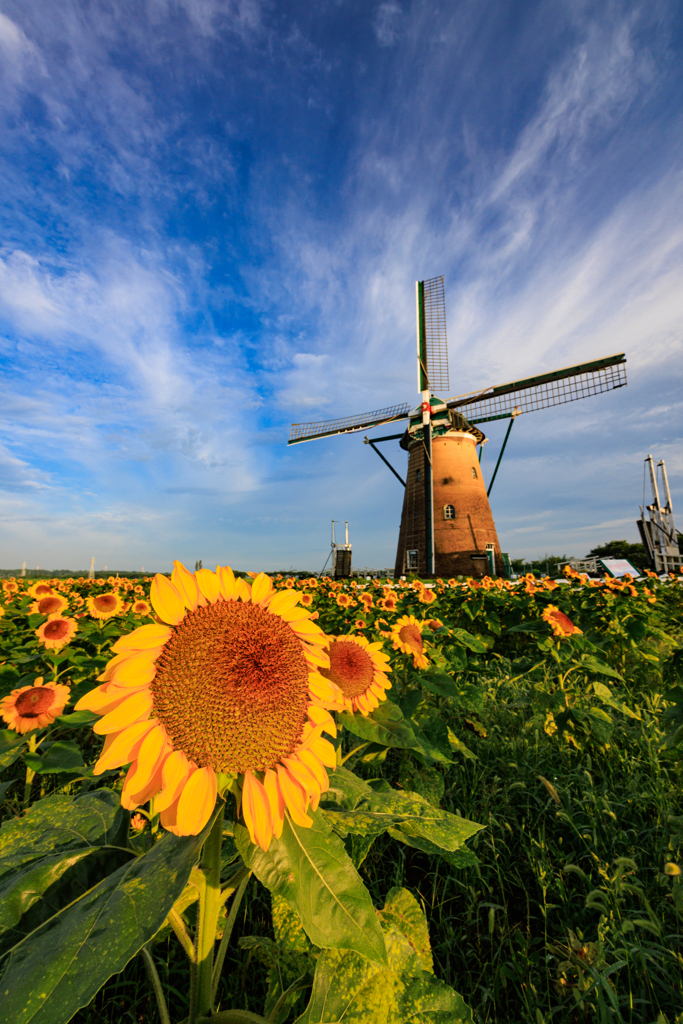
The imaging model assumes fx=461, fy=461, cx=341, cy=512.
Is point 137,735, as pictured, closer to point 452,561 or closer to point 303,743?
point 303,743

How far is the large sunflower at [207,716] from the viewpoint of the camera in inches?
36.7

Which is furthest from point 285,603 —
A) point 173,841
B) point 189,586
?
point 173,841

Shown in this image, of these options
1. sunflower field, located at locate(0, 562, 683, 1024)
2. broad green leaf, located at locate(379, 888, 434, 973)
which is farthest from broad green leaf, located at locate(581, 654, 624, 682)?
broad green leaf, located at locate(379, 888, 434, 973)

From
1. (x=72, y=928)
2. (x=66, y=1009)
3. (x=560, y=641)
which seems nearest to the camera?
(x=66, y=1009)

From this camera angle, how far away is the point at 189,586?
1104 mm

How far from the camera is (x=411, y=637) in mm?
3258

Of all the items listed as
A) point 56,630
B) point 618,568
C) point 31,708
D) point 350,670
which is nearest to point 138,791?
point 350,670

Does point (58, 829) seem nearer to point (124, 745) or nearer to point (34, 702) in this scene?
point (124, 745)

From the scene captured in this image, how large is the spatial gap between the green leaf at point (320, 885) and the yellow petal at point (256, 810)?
1.5 inches

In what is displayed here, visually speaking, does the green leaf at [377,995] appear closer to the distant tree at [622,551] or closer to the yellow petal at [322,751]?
the yellow petal at [322,751]

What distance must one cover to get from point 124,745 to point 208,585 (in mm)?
375

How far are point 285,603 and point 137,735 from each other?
45cm

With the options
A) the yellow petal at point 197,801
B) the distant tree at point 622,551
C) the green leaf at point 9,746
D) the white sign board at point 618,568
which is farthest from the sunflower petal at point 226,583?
the distant tree at point 622,551

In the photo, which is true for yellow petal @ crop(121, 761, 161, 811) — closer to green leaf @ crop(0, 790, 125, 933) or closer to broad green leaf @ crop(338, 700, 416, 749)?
green leaf @ crop(0, 790, 125, 933)
